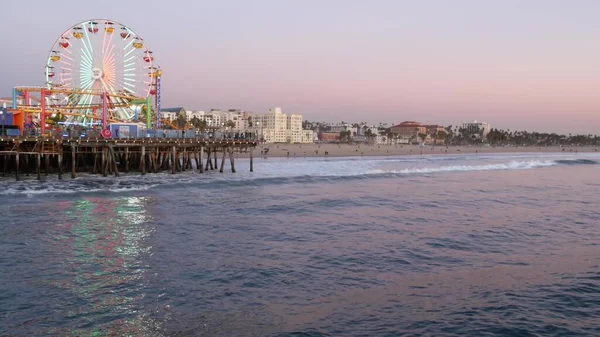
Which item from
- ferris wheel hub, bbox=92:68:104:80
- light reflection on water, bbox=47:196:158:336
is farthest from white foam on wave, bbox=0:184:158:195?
ferris wheel hub, bbox=92:68:104:80

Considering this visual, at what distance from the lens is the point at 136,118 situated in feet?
197

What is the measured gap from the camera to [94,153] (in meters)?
43.2

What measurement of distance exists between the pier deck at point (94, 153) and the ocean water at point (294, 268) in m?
9.24

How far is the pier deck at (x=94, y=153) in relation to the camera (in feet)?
122

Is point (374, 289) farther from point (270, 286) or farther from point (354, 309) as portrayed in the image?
point (270, 286)

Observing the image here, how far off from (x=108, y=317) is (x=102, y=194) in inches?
864

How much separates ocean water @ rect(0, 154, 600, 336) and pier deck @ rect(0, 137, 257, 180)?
9.24 metres

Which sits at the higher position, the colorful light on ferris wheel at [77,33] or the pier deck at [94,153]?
the colorful light on ferris wheel at [77,33]

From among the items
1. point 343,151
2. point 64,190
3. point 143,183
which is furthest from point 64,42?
point 343,151

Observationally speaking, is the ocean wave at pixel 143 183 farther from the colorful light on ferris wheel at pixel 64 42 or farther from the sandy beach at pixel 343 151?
the sandy beach at pixel 343 151

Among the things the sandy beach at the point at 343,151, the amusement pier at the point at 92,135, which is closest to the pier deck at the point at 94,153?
the amusement pier at the point at 92,135

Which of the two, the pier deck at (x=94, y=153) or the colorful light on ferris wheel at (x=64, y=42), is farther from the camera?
the colorful light on ferris wheel at (x=64, y=42)

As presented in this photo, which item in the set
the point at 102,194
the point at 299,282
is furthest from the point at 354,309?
the point at 102,194

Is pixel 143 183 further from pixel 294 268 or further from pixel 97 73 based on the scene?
pixel 294 268
